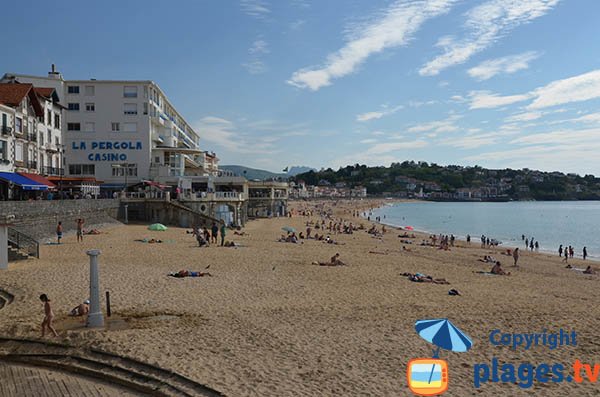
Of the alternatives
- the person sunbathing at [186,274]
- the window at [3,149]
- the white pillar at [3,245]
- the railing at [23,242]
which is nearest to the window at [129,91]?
the window at [3,149]

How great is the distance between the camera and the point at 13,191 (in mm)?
31500

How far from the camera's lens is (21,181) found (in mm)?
28797

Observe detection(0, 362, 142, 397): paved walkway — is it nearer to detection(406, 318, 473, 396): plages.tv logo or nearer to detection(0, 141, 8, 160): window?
detection(406, 318, 473, 396): plages.tv logo

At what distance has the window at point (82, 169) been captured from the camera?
4778 cm

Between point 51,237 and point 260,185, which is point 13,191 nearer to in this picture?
point 51,237

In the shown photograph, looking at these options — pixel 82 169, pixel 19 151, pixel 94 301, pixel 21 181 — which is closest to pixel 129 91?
pixel 82 169

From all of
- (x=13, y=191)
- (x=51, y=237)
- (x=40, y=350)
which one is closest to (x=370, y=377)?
(x=40, y=350)

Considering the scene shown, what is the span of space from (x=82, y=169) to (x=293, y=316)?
41.5 meters

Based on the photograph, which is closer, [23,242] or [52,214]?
[23,242]

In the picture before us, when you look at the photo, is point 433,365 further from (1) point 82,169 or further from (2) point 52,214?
(1) point 82,169

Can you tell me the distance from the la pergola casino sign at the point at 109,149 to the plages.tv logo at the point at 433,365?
4468cm

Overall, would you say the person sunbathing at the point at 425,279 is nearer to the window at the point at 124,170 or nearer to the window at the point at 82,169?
the window at the point at 124,170

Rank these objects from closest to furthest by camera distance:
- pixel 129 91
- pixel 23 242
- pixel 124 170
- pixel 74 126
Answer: pixel 23 242 < pixel 74 126 < pixel 129 91 < pixel 124 170

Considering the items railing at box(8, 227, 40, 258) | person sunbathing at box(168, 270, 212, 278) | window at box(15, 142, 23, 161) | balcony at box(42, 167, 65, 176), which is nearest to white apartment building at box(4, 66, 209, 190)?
balcony at box(42, 167, 65, 176)
